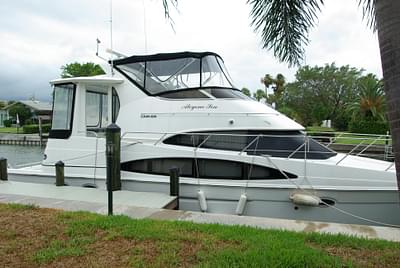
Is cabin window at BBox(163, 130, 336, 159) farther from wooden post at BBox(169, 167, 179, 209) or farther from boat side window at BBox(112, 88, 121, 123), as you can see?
boat side window at BBox(112, 88, 121, 123)

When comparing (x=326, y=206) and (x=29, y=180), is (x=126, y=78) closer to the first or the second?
(x=29, y=180)

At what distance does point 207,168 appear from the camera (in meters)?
7.34

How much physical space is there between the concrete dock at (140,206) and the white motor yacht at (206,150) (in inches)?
26.1

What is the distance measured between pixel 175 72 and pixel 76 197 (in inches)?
136

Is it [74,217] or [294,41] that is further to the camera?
[74,217]

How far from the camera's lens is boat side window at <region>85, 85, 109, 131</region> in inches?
352

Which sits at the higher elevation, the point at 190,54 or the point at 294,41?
the point at 190,54

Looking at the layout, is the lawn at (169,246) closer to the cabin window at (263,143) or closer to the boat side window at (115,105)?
the cabin window at (263,143)

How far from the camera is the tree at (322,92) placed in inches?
1866

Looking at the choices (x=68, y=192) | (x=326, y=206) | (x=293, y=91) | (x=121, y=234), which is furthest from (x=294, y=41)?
(x=293, y=91)

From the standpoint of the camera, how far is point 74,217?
4852mm

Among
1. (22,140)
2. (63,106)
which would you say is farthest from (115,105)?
(22,140)

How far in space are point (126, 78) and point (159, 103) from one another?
1.08m

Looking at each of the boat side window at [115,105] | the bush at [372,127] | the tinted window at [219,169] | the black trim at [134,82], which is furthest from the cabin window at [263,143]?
the bush at [372,127]
